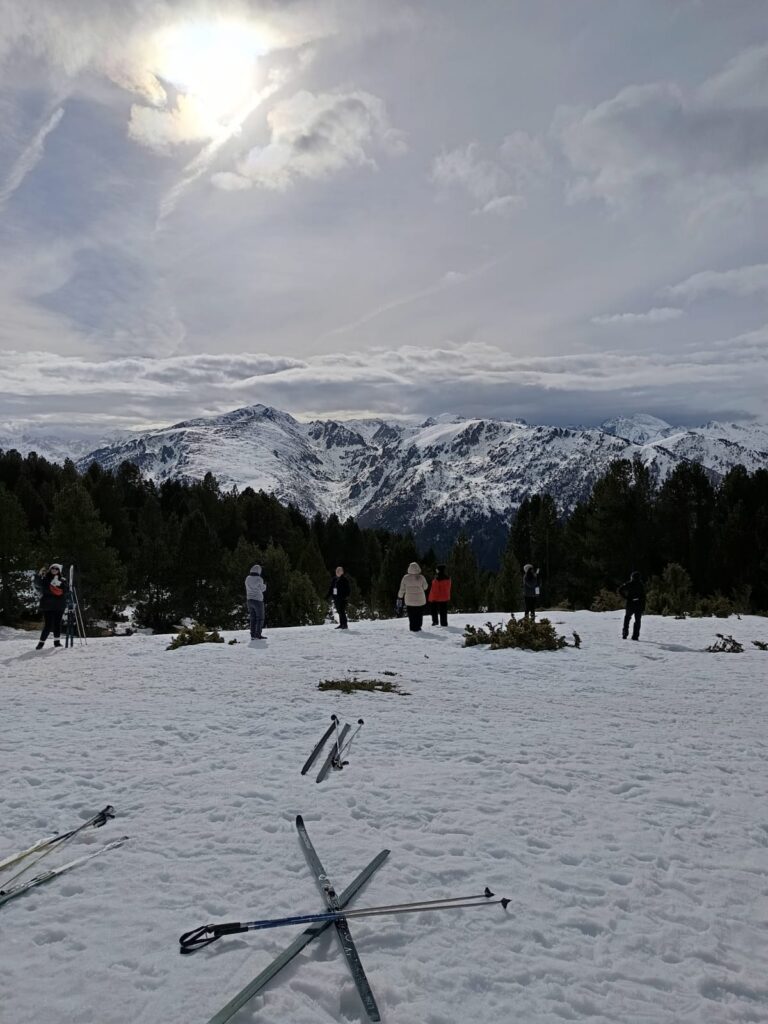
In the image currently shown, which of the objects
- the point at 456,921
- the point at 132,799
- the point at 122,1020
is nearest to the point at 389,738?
the point at 132,799

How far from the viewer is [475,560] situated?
53.4 m

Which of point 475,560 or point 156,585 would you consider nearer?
point 156,585

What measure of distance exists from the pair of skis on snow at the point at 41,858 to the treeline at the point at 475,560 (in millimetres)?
26129

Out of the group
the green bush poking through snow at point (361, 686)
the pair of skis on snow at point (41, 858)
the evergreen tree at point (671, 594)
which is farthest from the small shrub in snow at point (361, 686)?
the evergreen tree at point (671, 594)

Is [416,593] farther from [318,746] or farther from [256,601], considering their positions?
[318,746]

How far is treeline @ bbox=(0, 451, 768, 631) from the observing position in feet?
116

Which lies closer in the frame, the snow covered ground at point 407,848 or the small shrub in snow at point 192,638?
the snow covered ground at point 407,848

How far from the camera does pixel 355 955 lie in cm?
416

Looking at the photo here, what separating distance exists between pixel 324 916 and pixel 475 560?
1955 inches

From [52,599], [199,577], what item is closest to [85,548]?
[199,577]

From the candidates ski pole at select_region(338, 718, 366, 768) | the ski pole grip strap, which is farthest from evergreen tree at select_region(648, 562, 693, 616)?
the ski pole grip strap

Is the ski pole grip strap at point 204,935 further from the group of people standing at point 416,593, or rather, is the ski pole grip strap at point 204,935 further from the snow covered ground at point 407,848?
the group of people standing at point 416,593

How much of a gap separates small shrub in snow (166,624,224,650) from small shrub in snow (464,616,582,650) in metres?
7.59

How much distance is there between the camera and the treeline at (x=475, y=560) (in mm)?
35219
